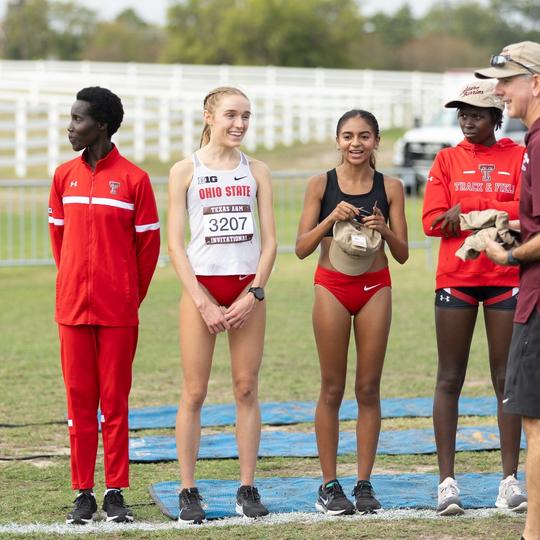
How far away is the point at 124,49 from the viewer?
10156 centimetres

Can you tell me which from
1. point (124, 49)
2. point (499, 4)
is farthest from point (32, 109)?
point (499, 4)

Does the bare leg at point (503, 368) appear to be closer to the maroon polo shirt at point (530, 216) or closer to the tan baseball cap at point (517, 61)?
the maroon polo shirt at point (530, 216)

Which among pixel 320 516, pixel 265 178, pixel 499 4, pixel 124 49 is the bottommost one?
pixel 320 516

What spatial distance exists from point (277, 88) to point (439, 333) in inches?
1586

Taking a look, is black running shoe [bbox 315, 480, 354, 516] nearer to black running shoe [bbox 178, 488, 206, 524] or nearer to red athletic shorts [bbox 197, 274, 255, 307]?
black running shoe [bbox 178, 488, 206, 524]

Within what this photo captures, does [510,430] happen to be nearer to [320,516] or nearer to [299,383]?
[320,516]

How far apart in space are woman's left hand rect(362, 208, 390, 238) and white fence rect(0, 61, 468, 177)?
1036 inches

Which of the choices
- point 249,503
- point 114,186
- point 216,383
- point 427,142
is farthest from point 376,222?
point 427,142

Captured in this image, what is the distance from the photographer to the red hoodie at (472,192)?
6422mm

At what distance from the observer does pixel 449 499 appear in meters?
6.36

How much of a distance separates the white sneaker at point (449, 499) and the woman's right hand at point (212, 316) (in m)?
1.36

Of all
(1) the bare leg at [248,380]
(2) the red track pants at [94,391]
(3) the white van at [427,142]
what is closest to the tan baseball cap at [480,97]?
(1) the bare leg at [248,380]

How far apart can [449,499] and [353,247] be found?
1.33 m

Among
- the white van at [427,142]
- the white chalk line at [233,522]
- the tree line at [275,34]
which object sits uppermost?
the tree line at [275,34]
